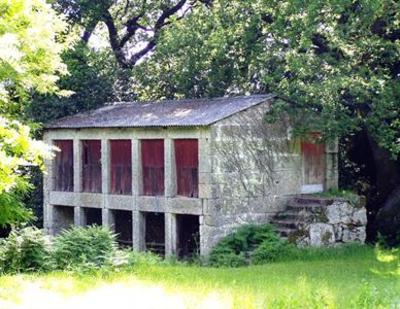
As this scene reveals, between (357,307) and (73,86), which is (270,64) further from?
(357,307)

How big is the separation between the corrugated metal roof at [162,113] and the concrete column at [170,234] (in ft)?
9.79

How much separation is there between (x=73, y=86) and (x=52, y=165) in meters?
3.63

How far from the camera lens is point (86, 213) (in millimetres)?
27750

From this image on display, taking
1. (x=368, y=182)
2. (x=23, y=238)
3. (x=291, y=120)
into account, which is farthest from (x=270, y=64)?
(x=23, y=238)

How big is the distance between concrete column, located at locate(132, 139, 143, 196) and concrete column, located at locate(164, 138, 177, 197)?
1411 mm

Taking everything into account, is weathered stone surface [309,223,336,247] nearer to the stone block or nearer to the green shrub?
the green shrub

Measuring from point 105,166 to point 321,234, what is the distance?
7848mm

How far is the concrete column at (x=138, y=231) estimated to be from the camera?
25172 millimetres

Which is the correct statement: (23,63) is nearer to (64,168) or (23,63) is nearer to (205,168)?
(205,168)

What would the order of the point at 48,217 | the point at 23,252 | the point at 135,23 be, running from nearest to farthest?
the point at 23,252 → the point at 48,217 → the point at 135,23

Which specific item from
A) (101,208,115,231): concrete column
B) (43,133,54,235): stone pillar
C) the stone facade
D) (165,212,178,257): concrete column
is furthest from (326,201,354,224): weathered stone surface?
(43,133,54,235): stone pillar

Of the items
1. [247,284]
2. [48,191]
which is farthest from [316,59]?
[48,191]

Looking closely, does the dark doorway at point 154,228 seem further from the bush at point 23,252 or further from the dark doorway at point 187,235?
the bush at point 23,252

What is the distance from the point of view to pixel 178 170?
24016 millimetres
